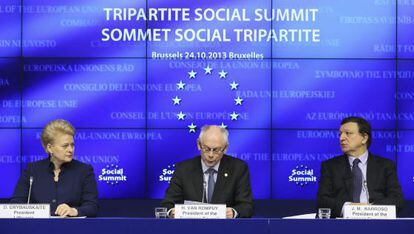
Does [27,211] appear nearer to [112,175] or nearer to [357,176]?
[357,176]

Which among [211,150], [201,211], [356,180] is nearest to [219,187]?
[211,150]

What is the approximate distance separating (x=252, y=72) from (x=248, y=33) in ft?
0.95

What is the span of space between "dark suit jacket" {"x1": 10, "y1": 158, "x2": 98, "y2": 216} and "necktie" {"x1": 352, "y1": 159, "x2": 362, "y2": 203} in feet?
4.94

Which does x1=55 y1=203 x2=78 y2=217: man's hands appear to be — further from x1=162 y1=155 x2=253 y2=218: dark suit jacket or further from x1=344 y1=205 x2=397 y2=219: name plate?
x1=344 y1=205 x2=397 y2=219: name plate

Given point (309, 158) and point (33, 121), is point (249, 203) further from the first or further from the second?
point (33, 121)

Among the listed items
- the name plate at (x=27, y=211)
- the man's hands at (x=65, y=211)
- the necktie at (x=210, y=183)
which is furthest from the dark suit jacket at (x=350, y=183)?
the name plate at (x=27, y=211)

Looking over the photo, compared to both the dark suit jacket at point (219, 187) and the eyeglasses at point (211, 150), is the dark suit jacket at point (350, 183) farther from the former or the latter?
the eyeglasses at point (211, 150)

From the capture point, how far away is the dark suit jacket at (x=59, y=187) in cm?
447

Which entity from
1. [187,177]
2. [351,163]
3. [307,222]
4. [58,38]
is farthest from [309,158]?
[307,222]

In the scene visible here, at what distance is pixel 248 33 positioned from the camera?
6.05 metres

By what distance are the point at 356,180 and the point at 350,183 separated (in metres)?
0.04

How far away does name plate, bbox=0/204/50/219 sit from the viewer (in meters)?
3.94

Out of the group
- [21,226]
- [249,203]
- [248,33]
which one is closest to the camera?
[21,226]

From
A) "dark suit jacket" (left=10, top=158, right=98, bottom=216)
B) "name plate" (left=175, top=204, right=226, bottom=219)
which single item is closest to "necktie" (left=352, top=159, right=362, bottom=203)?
"name plate" (left=175, top=204, right=226, bottom=219)
